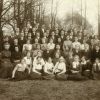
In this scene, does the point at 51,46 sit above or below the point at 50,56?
above

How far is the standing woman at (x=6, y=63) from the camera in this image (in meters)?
9.22

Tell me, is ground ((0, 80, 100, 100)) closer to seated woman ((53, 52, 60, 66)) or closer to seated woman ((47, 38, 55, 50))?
seated woman ((53, 52, 60, 66))

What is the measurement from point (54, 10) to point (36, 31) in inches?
444

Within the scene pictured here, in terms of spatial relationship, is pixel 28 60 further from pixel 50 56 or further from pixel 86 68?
pixel 86 68

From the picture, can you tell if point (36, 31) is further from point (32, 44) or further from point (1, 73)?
point (1, 73)

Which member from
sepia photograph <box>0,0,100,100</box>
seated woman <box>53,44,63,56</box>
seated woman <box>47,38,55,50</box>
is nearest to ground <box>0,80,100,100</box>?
sepia photograph <box>0,0,100,100</box>

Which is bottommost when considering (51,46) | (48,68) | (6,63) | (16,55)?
(48,68)

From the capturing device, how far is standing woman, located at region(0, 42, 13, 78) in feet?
30.3

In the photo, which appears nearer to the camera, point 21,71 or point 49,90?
point 49,90

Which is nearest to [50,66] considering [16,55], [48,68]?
[48,68]

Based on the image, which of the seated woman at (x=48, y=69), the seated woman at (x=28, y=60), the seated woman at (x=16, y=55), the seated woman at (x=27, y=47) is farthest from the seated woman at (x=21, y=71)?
the seated woman at (x=27, y=47)

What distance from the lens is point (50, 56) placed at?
1008cm

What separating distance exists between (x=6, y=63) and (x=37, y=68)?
1.10m

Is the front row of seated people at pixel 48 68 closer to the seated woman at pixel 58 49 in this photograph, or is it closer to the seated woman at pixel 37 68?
the seated woman at pixel 37 68
